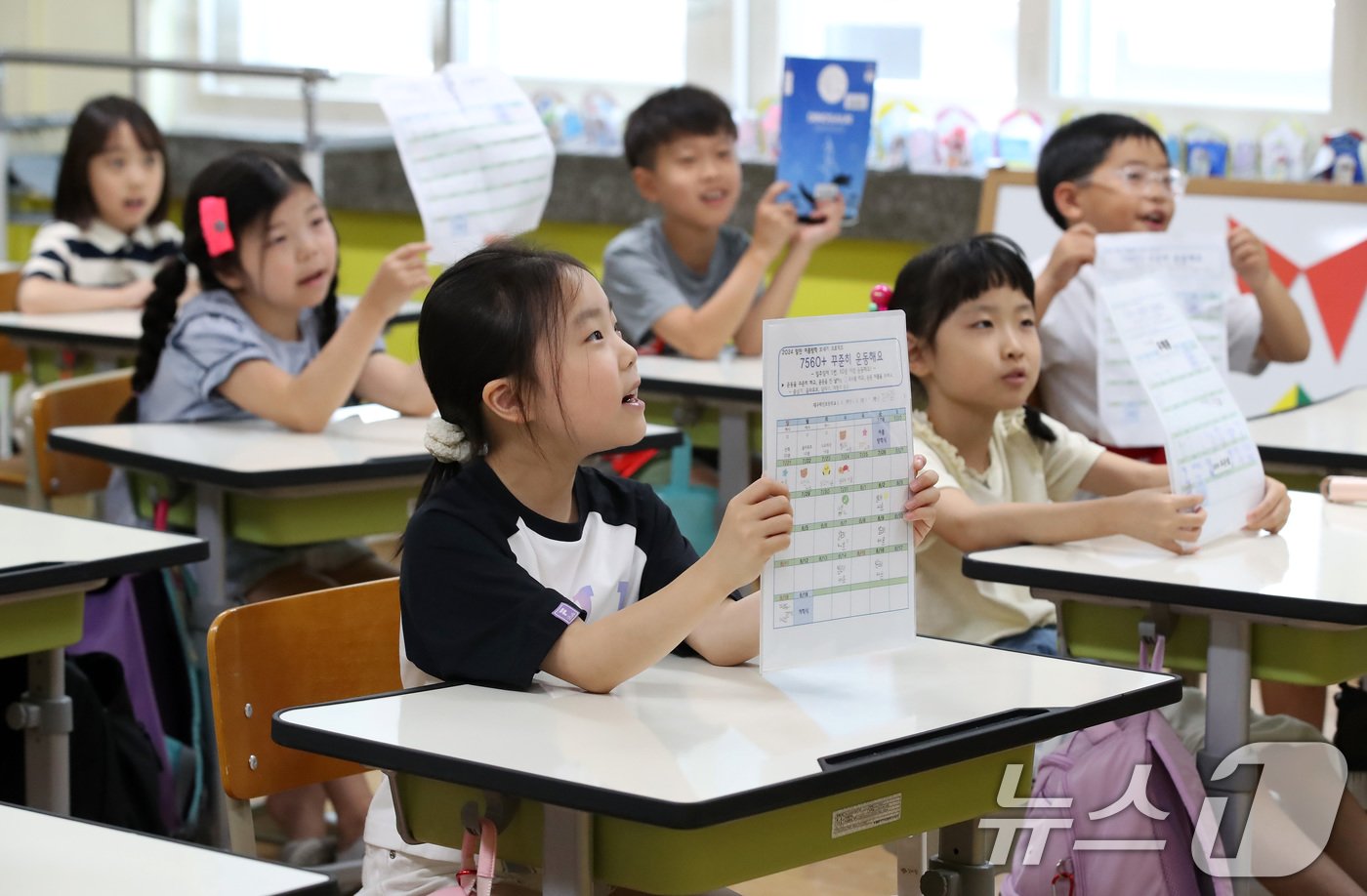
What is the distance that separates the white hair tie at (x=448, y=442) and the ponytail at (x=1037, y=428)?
3.31 feet

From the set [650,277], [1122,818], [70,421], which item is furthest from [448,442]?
[650,277]

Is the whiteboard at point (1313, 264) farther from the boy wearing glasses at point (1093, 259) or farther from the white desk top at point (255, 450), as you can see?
the white desk top at point (255, 450)

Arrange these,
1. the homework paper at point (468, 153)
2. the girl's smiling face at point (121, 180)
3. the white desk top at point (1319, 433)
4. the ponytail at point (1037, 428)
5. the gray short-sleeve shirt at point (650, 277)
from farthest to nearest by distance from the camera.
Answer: the girl's smiling face at point (121, 180), the gray short-sleeve shirt at point (650, 277), the homework paper at point (468, 153), the white desk top at point (1319, 433), the ponytail at point (1037, 428)

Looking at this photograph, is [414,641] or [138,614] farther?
[138,614]

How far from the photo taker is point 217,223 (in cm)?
290

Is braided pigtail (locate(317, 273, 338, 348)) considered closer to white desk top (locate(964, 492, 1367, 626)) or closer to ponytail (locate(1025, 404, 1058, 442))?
ponytail (locate(1025, 404, 1058, 442))

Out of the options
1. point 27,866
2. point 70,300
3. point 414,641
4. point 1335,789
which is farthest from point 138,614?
point 70,300

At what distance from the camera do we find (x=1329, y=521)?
2326 mm

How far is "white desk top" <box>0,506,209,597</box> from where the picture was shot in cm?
195

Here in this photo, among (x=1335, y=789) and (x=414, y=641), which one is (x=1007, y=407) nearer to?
(x=1335, y=789)

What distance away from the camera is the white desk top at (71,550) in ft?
6.41

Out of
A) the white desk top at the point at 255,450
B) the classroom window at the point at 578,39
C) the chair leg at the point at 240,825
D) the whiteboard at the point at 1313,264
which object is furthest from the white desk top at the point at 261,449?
the classroom window at the point at 578,39

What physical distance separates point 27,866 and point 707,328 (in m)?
2.53

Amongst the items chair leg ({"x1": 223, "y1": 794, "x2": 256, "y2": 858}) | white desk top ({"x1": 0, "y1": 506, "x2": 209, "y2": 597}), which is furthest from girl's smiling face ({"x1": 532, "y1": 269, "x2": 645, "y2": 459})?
white desk top ({"x1": 0, "y1": 506, "x2": 209, "y2": 597})
